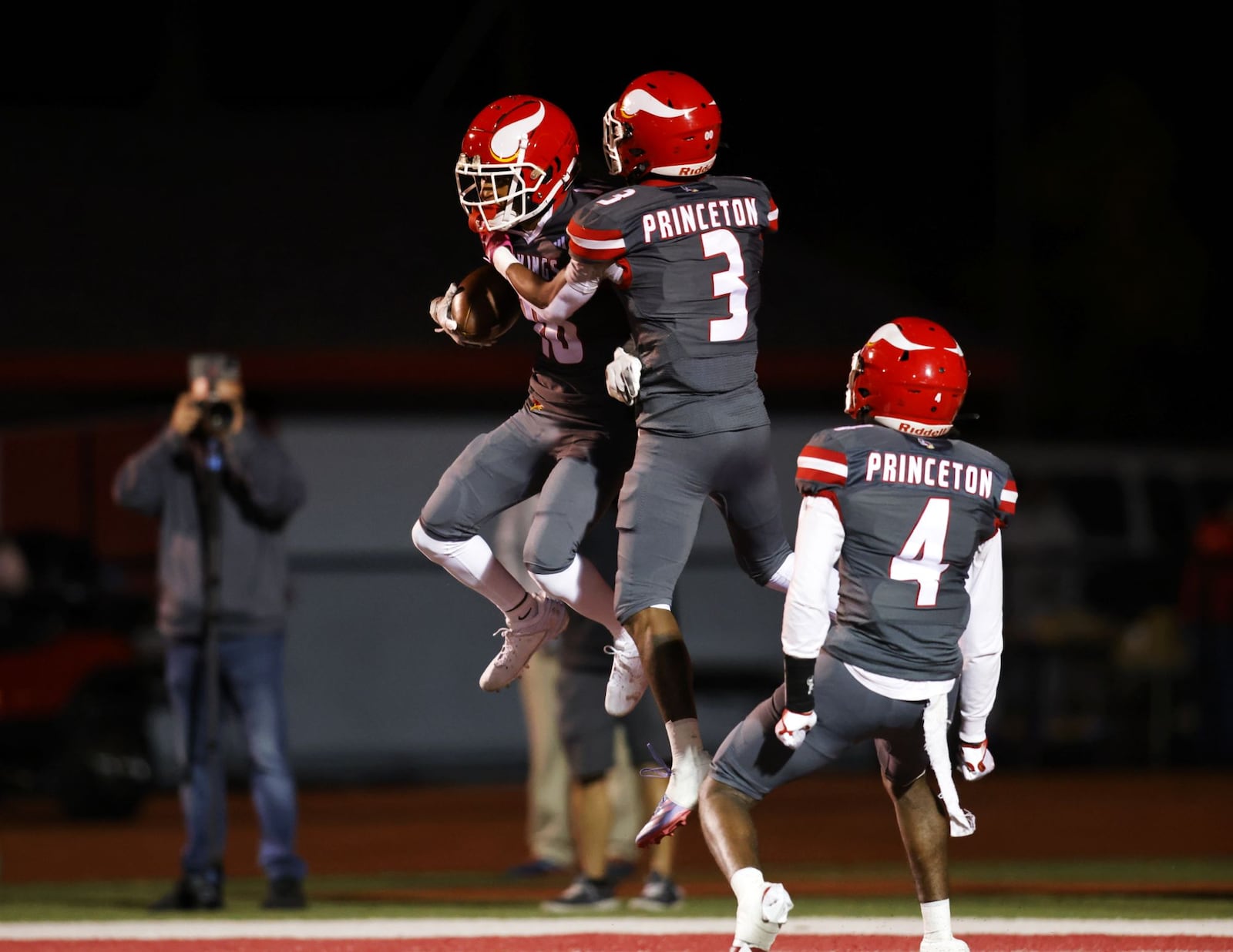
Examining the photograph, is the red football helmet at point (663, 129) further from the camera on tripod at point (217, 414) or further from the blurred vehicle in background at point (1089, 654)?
the blurred vehicle in background at point (1089, 654)

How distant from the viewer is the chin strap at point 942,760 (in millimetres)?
6445

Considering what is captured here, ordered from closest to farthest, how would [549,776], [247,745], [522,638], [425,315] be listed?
[522,638] → [247,745] → [549,776] → [425,315]

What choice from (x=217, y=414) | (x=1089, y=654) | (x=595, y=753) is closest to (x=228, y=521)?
(x=217, y=414)

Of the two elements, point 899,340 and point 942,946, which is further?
point 942,946

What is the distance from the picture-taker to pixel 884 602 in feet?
20.7

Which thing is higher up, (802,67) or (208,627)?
(802,67)

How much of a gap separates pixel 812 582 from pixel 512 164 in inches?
62.7

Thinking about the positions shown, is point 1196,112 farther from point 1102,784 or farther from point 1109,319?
point 1102,784

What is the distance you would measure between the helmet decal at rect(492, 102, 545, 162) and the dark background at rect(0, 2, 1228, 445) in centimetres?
68

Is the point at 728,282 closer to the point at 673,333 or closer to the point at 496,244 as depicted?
the point at 673,333

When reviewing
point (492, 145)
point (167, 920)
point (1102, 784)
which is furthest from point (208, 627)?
point (1102, 784)

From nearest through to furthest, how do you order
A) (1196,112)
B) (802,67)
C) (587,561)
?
1. (587,561)
2. (802,67)
3. (1196,112)

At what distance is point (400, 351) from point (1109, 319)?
1892cm

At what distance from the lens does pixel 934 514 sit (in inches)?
248
